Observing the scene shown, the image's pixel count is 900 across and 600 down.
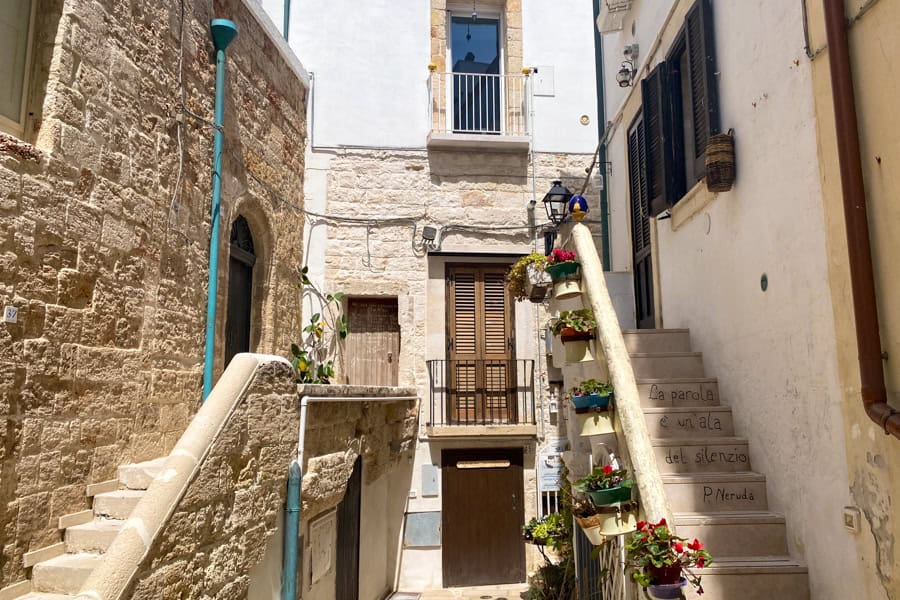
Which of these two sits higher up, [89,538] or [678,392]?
[678,392]

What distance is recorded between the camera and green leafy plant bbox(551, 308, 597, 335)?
4.36m

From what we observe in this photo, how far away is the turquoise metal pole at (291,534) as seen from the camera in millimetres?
4652

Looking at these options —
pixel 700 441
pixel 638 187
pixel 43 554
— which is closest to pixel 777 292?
pixel 700 441

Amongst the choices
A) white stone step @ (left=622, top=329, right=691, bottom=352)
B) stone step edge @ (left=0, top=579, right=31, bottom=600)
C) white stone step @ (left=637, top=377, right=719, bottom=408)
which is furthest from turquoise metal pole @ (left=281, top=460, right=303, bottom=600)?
white stone step @ (left=622, top=329, right=691, bottom=352)

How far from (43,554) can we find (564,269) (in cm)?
359

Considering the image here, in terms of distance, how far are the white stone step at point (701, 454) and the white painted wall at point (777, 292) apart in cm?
10

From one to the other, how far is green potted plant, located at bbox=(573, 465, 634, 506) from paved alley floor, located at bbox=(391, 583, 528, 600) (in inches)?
214

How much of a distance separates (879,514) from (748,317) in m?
1.77

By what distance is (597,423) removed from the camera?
156 inches

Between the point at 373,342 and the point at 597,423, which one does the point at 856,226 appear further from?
the point at 373,342

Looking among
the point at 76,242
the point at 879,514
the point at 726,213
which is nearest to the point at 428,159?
the point at 726,213

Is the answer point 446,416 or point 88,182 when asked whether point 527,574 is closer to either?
point 446,416

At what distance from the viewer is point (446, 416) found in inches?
359

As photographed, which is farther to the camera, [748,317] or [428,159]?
[428,159]
